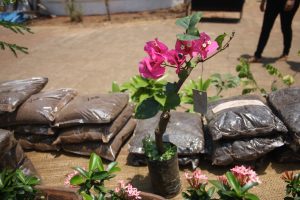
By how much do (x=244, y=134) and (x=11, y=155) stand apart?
1.65 meters

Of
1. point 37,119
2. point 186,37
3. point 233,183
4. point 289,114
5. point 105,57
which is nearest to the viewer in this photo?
point 233,183

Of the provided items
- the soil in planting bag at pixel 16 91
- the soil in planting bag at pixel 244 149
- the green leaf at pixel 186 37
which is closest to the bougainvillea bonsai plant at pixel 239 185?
the green leaf at pixel 186 37

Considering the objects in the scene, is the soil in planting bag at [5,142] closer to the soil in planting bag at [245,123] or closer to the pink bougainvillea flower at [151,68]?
the pink bougainvillea flower at [151,68]

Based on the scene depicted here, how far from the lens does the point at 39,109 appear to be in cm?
290

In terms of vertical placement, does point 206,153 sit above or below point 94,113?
below

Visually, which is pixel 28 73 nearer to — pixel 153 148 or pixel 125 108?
pixel 125 108

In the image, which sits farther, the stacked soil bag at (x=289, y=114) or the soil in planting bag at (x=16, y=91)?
the soil in planting bag at (x=16, y=91)

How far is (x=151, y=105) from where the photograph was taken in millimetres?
1986

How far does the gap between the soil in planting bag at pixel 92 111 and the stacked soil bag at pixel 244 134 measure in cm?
79

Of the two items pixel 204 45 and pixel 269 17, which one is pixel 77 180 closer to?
pixel 204 45

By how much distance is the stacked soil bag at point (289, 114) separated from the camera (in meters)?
2.45

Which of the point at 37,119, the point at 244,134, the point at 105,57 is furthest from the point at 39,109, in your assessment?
the point at 105,57

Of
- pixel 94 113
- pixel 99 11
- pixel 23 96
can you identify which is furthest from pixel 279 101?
pixel 99 11

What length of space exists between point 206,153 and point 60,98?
4.43 feet
